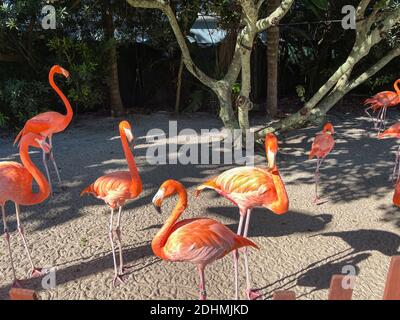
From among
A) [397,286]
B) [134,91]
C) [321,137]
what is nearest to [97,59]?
[134,91]

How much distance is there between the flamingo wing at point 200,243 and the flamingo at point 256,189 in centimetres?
50

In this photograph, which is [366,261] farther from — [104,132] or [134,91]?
[134,91]

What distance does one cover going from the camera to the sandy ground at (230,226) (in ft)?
10.0

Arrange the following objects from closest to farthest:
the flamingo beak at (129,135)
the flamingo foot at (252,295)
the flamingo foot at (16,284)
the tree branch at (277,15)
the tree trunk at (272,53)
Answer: the flamingo foot at (252,295) < the flamingo foot at (16,284) < the flamingo beak at (129,135) < the tree branch at (277,15) < the tree trunk at (272,53)

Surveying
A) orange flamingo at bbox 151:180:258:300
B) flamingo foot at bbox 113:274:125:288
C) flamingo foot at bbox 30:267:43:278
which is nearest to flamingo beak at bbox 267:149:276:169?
orange flamingo at bbox 151:180:258:300

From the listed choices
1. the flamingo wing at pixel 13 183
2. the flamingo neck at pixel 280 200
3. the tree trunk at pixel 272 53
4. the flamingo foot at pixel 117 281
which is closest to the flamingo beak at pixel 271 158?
the flamingo neck at pixel 280 200

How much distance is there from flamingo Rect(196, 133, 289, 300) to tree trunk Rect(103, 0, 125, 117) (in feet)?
18.5

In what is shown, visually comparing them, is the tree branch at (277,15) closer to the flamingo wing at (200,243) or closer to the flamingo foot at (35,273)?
the flamingo wing at (200,243)

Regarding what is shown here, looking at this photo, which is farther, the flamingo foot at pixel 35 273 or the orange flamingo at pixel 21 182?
the flamingo foot at pixel 35 273

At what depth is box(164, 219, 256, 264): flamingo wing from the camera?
2404 millimetres

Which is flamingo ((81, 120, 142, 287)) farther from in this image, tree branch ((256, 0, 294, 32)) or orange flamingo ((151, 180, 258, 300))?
tree branch ((256, 0, 294, 32))

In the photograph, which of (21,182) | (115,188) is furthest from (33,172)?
(115,188)

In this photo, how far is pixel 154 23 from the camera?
8672 mm

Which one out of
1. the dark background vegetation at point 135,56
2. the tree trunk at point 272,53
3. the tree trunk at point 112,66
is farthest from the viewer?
the tree trunk at point 112,66
